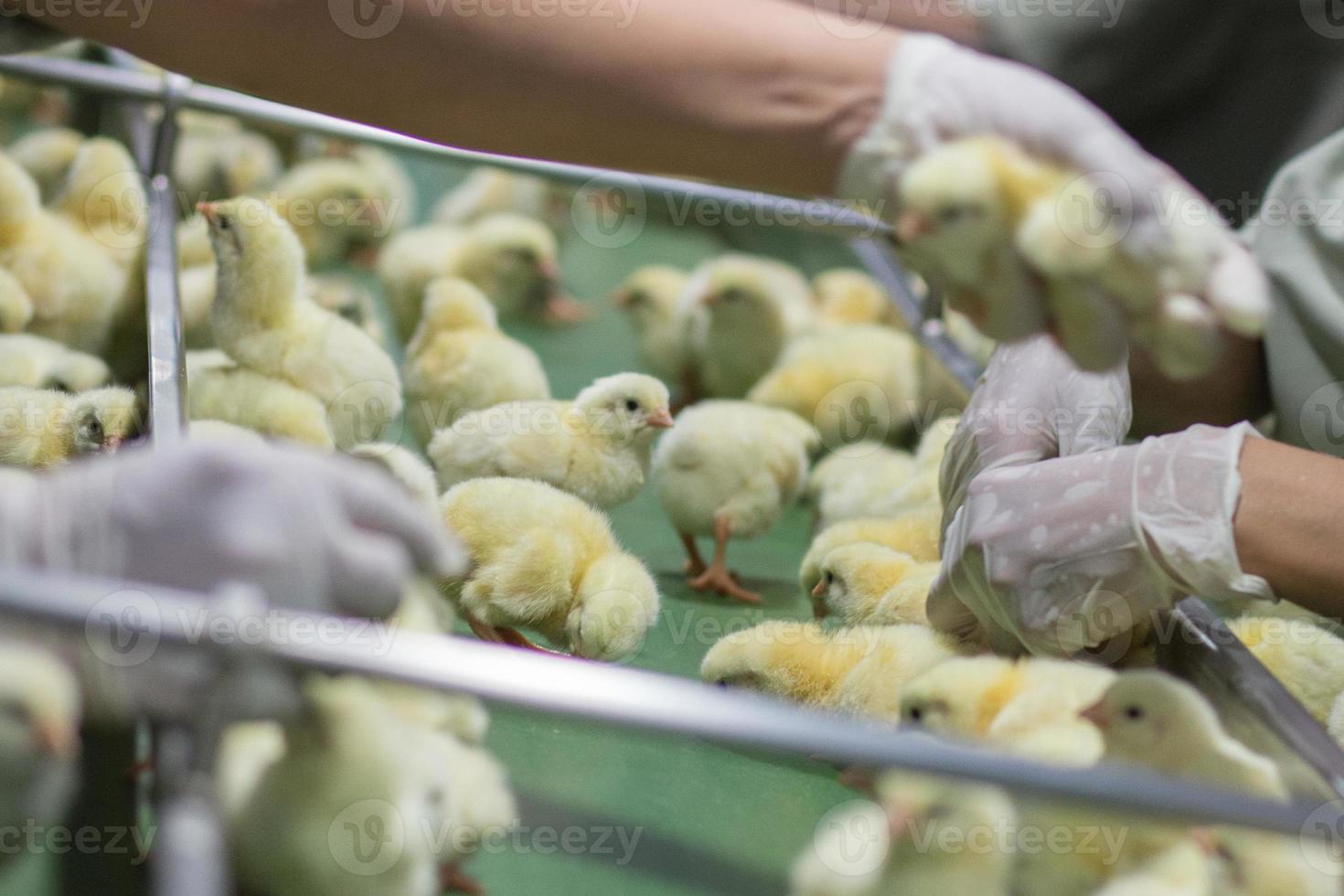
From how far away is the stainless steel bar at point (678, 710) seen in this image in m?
0.83

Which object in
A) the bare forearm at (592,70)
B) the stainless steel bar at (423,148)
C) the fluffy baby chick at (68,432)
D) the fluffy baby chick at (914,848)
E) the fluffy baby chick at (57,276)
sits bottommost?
the fluffy baby chick at (914,848)

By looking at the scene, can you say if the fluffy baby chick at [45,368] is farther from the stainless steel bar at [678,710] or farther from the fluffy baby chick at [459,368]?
the stainless steel bar at [678,710]

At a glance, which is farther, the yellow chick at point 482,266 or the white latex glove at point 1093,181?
the yellow chick at point 482,266

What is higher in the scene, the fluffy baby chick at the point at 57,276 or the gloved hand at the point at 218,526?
the gloved hand at the point at 218,526

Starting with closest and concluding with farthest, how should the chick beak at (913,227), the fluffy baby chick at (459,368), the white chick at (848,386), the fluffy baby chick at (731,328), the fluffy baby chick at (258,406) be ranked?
the chick beak at (913,227)
the fluffy baby chick at (258,406)
the fluffy baby chick at (459,368)
the white chick at (848,386)
the fluffy baby chick at (731,328)

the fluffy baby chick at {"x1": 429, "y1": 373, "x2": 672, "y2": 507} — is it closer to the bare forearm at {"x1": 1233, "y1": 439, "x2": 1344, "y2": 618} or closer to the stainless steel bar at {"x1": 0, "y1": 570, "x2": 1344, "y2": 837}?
the bare forearm at {"x1": 1233, "y1": 439, "x2": 1344, "y2": 618}

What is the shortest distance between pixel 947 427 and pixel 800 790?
3.12 feet

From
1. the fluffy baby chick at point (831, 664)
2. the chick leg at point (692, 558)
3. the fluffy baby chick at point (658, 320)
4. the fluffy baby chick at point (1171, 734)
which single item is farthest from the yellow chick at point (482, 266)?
the fluffy baby chick at point (1171, 734)

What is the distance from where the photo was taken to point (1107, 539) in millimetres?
1392

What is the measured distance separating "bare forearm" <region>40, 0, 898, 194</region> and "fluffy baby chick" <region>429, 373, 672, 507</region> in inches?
27.6

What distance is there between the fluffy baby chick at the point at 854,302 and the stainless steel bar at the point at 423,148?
0.65 meters

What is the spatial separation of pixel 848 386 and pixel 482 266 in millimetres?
904

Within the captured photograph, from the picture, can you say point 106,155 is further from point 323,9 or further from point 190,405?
point 323,9

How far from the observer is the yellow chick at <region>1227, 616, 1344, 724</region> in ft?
5.06
